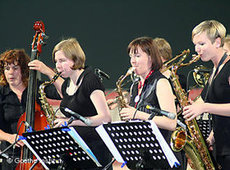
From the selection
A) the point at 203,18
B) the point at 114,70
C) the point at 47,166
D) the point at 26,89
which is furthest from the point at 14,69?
the point at 203,18

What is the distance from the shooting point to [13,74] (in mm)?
3844

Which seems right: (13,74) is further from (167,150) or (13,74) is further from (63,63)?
(167,150)

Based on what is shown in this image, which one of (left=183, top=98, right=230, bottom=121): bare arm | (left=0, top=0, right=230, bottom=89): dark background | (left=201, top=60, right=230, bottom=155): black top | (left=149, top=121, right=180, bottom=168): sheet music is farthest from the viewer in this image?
(left=0, top=0, right=230, bottom=89): dark background

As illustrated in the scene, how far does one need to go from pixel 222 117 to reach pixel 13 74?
2038 millimetres

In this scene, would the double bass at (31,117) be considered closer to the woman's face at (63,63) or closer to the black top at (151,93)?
the woman's face at (63,63)

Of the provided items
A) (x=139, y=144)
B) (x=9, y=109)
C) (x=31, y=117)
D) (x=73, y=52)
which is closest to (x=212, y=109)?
(x=139, y=144)

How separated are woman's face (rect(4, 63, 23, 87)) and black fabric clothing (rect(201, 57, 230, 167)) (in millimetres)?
1923

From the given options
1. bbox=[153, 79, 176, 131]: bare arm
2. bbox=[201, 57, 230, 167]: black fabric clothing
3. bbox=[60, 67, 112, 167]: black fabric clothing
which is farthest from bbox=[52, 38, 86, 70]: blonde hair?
bbox=[201, 57, 230, 167]: black fabric clothing

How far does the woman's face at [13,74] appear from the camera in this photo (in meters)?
3.84

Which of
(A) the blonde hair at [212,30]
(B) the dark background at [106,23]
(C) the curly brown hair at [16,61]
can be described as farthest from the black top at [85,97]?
(B) the dark background at [106,23]

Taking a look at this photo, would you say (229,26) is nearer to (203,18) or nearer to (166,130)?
(203,18)

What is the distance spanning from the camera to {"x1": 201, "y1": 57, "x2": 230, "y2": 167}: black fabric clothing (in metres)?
2.87

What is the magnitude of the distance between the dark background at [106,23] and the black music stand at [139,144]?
428 cm

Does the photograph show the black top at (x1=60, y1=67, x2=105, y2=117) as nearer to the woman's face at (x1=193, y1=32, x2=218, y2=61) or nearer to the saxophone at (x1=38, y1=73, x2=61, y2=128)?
the saxophone at (x1=38, y1=73, x2=61, y2=128)
